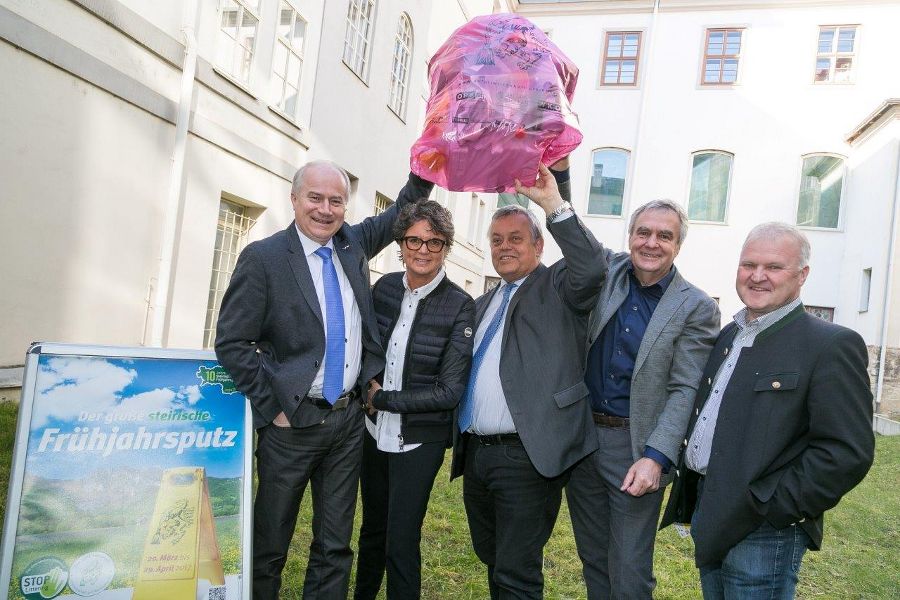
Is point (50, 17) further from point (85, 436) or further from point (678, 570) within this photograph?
point (678, 570)

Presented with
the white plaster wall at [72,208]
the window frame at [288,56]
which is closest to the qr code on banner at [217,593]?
the white plaster wall at [72,208]

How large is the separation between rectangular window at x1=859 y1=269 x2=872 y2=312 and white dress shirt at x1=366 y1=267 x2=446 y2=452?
52.5ft

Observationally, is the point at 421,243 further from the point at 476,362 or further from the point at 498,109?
the point at 498,109

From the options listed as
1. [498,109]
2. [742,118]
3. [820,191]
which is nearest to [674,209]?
[498,109]

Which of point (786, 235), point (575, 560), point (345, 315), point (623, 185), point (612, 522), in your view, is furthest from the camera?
point (623, 185)

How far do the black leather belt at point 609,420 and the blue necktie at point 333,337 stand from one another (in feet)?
3.72

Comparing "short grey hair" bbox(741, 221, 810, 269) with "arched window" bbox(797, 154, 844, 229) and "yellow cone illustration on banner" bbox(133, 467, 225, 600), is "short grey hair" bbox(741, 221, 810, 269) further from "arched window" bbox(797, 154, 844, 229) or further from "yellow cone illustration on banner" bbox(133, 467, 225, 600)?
"arched window" bbox(797, 154, 844, 229)

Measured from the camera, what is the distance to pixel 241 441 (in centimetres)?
262

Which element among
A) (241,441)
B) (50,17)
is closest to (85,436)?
(241,441)

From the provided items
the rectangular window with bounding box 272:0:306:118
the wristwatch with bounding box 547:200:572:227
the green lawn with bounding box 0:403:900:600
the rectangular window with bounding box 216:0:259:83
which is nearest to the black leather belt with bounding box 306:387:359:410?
the wristwatch with bounding box 547:200:572:227

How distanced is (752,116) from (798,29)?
271 cm

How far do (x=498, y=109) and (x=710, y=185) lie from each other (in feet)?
57.3

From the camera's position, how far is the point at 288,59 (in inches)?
322

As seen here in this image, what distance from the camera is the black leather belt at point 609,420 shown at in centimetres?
257
